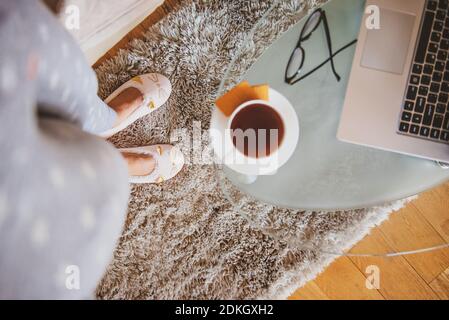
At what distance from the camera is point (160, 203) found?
109cm

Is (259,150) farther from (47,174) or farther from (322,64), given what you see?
(47,174)

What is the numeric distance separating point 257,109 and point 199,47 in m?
0.44

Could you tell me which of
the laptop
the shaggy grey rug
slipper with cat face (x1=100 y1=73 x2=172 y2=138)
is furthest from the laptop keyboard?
slipper with cat face (x1=100 y1=73 x2=172 y2=138)

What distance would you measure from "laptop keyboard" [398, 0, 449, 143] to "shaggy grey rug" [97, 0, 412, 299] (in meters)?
0.36

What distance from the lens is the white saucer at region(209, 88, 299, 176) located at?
0.73m

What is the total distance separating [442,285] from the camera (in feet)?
3.54

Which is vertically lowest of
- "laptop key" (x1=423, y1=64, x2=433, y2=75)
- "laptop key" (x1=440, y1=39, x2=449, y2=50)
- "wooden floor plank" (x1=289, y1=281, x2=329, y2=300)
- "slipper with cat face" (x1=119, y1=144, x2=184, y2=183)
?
"wooden floor plank" (x1=289, y1=281, x2=329, y2=300)

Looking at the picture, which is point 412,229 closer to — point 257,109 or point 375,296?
point 375,296

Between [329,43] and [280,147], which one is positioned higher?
[329,43]

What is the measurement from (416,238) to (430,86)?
48cm

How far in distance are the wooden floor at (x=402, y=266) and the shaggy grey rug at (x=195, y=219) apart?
4 cm

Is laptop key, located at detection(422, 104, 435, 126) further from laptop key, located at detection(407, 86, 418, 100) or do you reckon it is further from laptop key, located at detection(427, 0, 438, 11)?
laptop key, located at detection(427, 0, 438, 11)

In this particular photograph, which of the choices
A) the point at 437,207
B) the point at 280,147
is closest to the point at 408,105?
the point at 280,147

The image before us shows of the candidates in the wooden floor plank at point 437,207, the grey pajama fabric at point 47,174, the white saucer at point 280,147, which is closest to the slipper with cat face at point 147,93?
the white saucer at point 280,147
